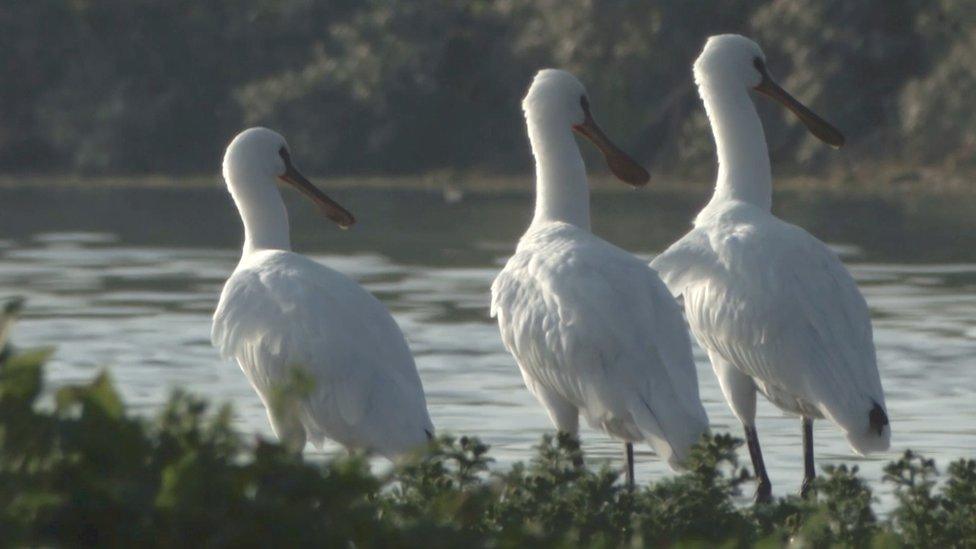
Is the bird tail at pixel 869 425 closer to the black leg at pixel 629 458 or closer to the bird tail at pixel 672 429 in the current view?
the bird tail at pixel 672 429

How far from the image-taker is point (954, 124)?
39.2 meters

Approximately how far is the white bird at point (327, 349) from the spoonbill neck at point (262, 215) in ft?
3.30

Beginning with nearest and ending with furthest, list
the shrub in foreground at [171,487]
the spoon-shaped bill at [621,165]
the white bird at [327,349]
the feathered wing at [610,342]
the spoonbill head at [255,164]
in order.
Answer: the shrub in foreground at [171,487]
the feathered wing at [610,342]
the white bird at [327,349]
the spoonbill head at [255,164]
the spoon-shaped bill at [621,165]

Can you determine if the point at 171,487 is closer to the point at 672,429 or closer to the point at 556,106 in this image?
the point at 672,429

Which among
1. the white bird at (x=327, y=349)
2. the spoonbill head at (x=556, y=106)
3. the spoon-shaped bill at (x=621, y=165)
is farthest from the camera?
the spoon-shaped bill at (x=621, y=165)

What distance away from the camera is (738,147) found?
965 cm

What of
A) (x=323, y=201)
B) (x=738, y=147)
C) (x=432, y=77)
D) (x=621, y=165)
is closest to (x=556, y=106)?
(x=738, y=147)

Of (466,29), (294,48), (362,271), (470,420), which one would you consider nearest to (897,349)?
(470,420)

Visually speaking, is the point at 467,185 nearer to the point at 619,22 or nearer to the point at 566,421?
the point at 619,22

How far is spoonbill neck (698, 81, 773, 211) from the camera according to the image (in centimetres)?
953

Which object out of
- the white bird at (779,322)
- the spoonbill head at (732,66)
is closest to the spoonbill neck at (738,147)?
the spoonbill head at (732,66)

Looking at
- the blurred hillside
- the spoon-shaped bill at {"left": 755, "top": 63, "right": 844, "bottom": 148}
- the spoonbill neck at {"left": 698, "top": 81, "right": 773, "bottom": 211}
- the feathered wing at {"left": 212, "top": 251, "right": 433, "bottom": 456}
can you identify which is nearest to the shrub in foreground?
the feathered wing at {"left": 212, "top": 251, "right": 433, "bottom": 456}

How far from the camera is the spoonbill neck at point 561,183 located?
945 cm

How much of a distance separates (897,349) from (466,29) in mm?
34834
